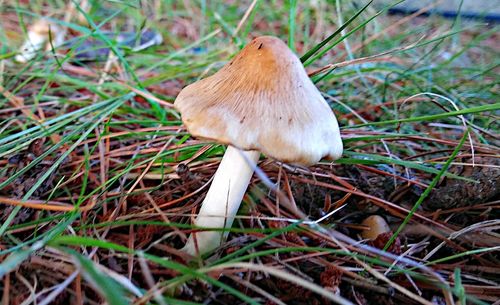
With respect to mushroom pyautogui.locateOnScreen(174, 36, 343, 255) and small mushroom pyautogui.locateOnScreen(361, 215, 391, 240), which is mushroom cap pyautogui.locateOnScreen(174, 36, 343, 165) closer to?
mushroom pyautogui.locateOnScreen(174, 36, 343, 255)

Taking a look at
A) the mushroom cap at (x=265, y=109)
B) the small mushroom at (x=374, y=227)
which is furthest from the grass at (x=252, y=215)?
the mushroom cap at (x=265, y=109)

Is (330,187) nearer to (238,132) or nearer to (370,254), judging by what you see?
(370,254)

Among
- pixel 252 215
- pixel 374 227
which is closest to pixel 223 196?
pixel 252 215

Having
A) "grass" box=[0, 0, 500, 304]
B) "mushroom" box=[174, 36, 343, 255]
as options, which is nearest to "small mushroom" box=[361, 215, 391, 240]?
"grass" box=[0, 0, 500, 304]

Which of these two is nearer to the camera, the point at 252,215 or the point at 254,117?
the point at 254,117

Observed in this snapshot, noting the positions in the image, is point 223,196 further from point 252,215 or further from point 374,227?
point 374,227

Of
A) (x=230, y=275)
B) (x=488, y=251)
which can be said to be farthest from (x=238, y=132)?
(x=488, y=251)

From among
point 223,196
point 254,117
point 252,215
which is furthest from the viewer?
point 252,215

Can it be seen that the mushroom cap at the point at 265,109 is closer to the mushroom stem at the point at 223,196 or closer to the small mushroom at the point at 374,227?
the mushroom stem at the point at 223,196
